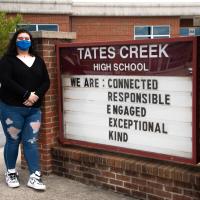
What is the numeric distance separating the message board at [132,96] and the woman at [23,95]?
0.49 metres

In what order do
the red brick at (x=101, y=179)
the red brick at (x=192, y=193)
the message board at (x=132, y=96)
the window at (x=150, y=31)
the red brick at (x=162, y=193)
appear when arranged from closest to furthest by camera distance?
the red brick at (x=192, y=193) → the message board at (x=132, y=96) → the red brick at (x=162, y=193) → the red brick at (x=101, y=179) → the window at (x=150, y=31)

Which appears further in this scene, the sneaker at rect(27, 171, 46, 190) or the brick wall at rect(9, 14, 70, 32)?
the brick wall at rect(9, 14, 70, 32)

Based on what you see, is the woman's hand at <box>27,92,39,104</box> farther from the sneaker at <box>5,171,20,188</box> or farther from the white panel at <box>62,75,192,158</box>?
the sneaker at <box>5,171,20,188</box>

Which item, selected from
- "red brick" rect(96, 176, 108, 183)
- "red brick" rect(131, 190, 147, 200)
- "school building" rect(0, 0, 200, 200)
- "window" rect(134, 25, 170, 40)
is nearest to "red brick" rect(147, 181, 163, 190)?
"school building" rect(0, 0, 200, 200)

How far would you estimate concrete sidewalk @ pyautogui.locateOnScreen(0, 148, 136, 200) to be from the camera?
488cm

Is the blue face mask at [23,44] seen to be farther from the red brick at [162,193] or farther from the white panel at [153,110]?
the red brick at [162,193]

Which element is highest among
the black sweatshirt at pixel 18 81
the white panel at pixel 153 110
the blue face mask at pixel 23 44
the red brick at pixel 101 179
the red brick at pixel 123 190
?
the blue face mask at pixel 23 44

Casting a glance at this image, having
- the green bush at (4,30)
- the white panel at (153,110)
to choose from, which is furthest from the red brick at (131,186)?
the green bush at (4,30)

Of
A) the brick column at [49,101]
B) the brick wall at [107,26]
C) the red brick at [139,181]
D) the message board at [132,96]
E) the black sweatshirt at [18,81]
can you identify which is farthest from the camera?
the brick wall at [107,26]

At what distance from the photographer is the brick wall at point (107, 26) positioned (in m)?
24.4

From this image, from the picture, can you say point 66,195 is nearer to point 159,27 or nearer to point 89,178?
point 89,178

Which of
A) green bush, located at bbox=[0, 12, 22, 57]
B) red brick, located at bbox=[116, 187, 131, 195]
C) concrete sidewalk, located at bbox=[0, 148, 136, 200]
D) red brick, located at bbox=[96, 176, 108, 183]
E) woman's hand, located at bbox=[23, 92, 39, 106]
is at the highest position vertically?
green bush, located at bbox=[0, 12, 22, 57]

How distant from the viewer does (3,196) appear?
4.95m

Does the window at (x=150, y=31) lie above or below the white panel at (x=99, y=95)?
above
